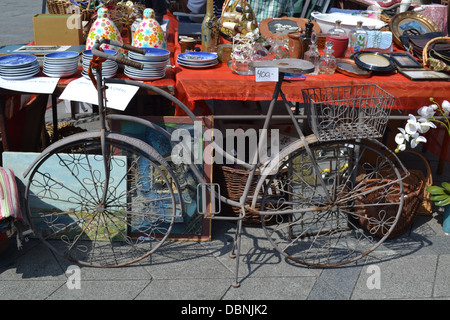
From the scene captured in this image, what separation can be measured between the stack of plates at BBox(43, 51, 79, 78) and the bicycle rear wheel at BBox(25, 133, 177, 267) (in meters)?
0.54

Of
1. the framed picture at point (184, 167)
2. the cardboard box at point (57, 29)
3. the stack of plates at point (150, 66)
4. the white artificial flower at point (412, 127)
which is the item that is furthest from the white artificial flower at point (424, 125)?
the cardboard box at point (57, 29)

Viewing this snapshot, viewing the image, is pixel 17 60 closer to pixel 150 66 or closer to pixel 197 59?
pixel 150 66

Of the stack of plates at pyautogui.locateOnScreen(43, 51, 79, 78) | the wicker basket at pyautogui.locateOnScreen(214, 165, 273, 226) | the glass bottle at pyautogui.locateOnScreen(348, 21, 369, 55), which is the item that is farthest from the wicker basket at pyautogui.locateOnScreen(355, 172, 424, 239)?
the stack of plates at pyautogui.locateOnScreen(43, 51, 79, 78)

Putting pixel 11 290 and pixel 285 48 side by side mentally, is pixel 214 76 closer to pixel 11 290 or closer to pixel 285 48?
pixel 285 48

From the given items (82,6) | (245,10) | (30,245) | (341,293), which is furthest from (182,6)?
(341,293)

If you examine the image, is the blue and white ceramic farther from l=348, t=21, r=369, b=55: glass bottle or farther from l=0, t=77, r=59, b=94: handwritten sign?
l=348, t=21, r=369, b=55: glass bottle

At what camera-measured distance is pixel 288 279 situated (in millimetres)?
3377

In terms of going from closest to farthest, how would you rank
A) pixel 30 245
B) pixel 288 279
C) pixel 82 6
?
pixel 288 279
pixel 30 245
pixel 82 6

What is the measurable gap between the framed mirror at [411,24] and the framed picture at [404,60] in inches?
20.5

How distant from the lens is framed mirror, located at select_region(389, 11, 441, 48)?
4516 mm

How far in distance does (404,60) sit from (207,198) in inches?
73.9

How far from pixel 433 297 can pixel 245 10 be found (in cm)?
259

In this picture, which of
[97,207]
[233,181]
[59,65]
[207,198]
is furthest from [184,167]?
[59,65]

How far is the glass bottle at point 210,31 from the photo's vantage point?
155 inches
